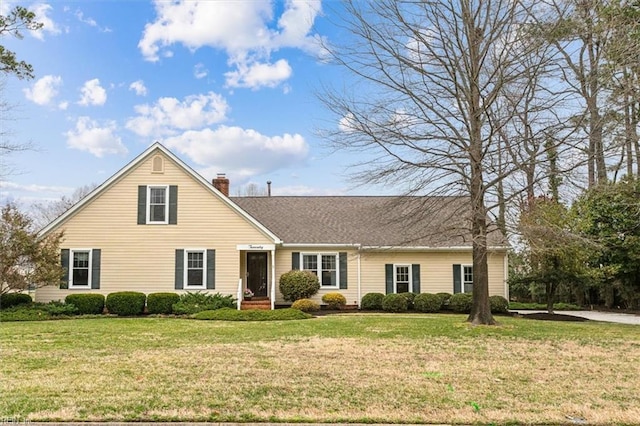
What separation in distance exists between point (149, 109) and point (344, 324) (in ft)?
36.4

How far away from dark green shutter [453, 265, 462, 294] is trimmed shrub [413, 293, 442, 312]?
138cm

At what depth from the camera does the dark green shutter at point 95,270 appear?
63.5 ft

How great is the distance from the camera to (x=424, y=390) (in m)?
6.27

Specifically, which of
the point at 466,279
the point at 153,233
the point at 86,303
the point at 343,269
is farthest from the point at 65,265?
the point at 466,279

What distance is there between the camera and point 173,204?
782 inches

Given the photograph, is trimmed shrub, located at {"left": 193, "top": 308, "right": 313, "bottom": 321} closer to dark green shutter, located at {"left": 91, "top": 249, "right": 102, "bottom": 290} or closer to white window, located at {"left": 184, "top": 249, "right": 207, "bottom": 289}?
white window, located at {"left": 184, "top": 249, "right": 207, "bottom": 289}

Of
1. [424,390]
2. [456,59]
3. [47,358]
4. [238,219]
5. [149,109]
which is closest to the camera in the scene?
[424,390]

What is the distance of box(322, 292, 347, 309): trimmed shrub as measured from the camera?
20641mm

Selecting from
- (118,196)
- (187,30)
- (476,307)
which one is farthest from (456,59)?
(118,196)

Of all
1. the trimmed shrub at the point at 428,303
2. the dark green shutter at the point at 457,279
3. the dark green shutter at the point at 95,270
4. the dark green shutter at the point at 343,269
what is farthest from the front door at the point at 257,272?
the dark green shutter at the point at 457,279

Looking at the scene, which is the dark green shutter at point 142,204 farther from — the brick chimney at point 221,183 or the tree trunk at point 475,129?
the tree trunk at point 475,129

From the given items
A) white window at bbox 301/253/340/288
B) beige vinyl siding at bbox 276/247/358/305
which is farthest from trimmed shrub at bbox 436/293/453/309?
white window at bbox 301/253/340/288

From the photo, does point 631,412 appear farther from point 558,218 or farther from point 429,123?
point 558,218

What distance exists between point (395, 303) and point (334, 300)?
255 centimetres
